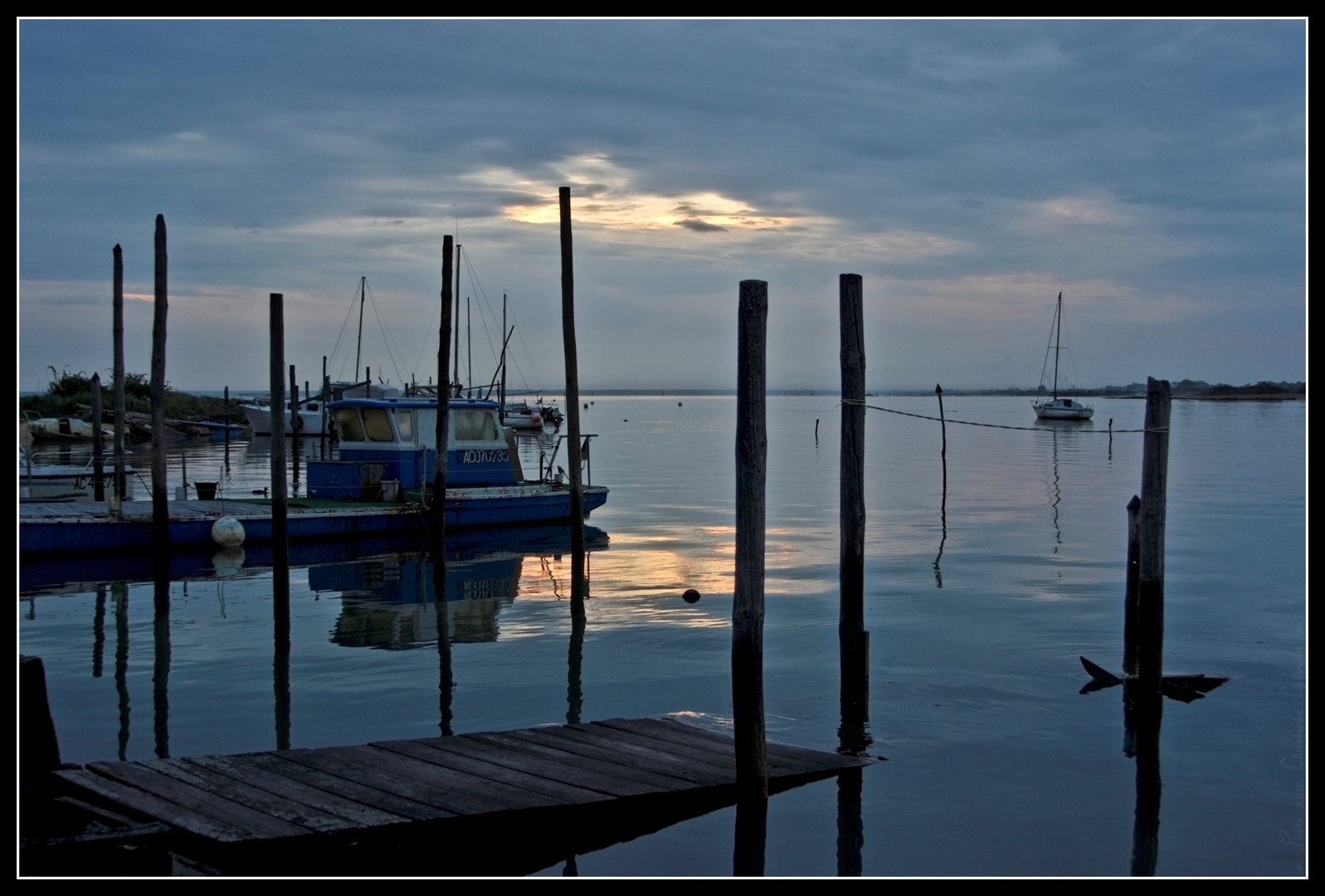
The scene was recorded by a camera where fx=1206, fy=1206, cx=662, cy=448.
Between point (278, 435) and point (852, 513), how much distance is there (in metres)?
7.31

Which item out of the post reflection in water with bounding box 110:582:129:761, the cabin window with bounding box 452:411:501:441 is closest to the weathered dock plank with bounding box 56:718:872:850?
the post reflection in water with bounding box 110:582:129:761

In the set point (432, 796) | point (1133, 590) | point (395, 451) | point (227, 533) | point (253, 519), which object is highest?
point (395, 451)

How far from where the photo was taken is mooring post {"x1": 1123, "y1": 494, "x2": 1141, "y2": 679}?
11156 mm

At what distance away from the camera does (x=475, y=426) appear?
25.7m

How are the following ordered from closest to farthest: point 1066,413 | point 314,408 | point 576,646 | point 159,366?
point 576,646 → point 159,366 → point 314,408 → point 1066,413

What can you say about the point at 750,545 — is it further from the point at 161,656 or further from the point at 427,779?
the point at 161,656

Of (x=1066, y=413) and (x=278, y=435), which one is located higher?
(x=1066, y=413)

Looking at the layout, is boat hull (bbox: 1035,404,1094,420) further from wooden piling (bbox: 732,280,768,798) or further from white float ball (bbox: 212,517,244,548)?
wooden piling (bbox: 732,280,768,798)

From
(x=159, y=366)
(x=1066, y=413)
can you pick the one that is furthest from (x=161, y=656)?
(x=1066, y=413)

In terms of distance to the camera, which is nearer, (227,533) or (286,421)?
(227,533)

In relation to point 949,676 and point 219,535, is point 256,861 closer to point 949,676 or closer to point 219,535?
point 949,676

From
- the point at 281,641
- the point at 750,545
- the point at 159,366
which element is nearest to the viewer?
the point at 750,545

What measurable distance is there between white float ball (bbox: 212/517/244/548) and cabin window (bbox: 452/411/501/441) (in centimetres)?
563

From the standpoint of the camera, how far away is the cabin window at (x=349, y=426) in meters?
25.2
